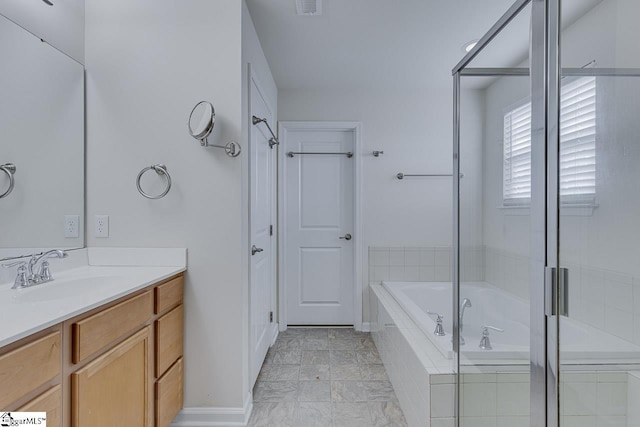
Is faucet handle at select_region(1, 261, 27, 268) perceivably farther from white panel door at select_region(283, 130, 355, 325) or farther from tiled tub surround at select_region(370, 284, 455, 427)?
white panel door at select_region(283, 130, 355, 325)

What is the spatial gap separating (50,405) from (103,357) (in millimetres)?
225

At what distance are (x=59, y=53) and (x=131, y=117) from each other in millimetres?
412

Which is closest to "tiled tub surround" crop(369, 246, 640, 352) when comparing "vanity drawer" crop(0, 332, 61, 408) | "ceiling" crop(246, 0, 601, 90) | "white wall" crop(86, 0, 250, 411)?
"ceiling" crop(246, 0, 601, 90)

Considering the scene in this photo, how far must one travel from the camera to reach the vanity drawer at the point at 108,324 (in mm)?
1038

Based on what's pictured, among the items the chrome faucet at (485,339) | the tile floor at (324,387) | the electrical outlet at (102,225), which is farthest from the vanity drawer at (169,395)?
the chrome faucet at (485,339)

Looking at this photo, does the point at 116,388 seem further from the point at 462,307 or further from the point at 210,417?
the point at 462,307

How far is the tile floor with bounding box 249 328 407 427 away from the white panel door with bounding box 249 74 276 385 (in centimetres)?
16

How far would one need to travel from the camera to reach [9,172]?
141cm

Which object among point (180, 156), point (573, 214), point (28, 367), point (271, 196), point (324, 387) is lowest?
point (324, 387)

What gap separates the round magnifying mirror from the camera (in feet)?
5.47

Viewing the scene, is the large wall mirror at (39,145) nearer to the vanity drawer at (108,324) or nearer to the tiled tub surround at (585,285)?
the vanity drawer at (108,324)

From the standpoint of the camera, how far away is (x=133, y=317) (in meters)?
1.33

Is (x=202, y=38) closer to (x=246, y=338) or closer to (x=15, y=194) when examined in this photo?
(x=15, y=194)

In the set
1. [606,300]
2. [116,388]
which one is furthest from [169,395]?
[606,300]
